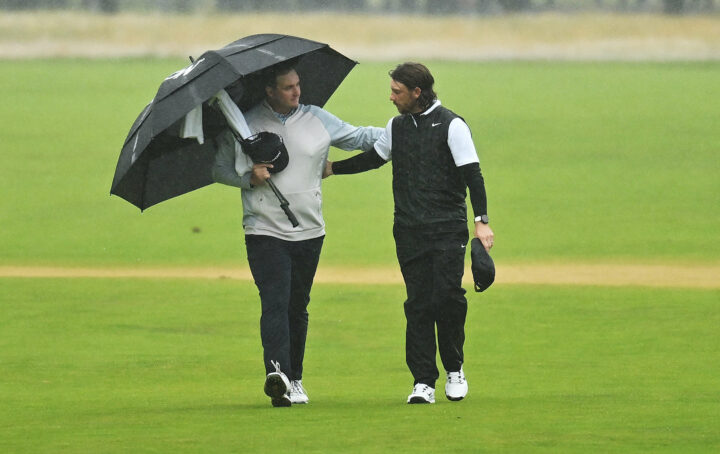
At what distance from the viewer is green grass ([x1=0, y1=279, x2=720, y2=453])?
23.8 ft

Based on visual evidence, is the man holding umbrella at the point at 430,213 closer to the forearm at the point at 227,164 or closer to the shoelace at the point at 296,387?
the shoelace at the point at 296,387

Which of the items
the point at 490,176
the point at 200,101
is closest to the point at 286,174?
the point at 200,101

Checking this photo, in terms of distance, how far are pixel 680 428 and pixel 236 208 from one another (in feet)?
45.1

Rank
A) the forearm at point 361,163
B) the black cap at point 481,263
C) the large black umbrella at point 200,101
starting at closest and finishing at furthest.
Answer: the large black umbrella at point 200,101 < the black cap at point 481,263 < the forearm at point 361,163

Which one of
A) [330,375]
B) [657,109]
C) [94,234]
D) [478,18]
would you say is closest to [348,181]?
[94,234]

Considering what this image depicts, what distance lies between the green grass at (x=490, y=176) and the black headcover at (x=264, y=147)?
27.7 ft

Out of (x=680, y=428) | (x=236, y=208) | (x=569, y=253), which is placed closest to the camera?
(x=680, y=428)

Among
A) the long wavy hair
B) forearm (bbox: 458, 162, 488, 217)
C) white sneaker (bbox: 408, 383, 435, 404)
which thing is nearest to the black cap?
forearm (bbox: 458, 162, 488, 217)

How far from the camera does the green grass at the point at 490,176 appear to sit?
17578mm

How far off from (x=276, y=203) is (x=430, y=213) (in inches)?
30.0

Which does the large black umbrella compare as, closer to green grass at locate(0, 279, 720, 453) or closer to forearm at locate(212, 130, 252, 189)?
forearm at locate(212, 130, 252, 189)

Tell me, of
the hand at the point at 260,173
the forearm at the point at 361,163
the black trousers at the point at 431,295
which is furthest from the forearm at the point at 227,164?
the black trousers at the point at 431,295

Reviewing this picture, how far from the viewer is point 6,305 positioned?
43.1 ft

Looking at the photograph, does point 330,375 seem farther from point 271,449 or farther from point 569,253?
point 569,253
